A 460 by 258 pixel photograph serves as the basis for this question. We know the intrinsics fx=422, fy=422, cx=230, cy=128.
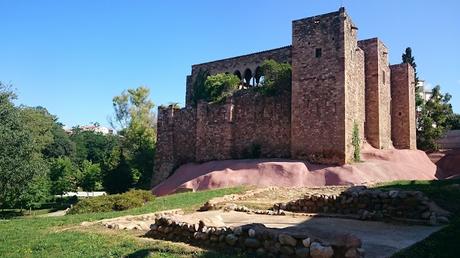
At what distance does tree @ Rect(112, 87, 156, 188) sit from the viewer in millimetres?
36594

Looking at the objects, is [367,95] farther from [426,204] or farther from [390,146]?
[426,204]

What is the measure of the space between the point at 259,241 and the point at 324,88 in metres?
18.4

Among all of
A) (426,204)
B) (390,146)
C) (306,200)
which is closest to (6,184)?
(306,200)

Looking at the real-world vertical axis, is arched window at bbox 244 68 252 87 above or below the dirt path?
above

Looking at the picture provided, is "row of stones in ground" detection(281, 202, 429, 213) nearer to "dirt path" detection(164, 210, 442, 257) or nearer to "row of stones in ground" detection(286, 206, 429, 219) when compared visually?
"row of stones in ground" detection(286, 206, 429, 219)

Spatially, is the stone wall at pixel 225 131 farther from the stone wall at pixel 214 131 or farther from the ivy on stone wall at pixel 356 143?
the ivy on stone wall at pixel 356 143

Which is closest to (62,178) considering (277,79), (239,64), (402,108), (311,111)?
(239,64)

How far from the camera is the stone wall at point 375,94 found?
27.9 m

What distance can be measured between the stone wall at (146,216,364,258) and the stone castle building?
16.3 meters

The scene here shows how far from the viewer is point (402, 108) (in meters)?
31.3

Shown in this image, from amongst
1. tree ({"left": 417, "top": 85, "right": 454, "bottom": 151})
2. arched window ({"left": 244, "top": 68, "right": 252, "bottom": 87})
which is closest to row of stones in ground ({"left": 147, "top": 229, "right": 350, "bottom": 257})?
arched window ({"left": 244, "top": 68, "right": 252, "bottom": 87})

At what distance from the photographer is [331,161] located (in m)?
23.8

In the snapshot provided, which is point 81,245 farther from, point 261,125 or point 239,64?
point 239,64

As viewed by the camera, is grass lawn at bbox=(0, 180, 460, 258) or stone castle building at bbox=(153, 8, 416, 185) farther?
stone castle building at bbox=(153, 8, 416, 185)
